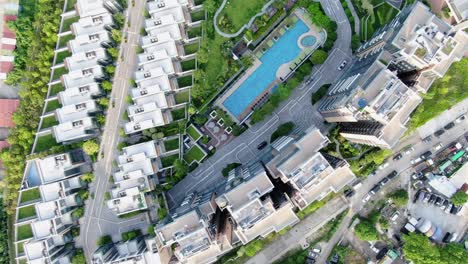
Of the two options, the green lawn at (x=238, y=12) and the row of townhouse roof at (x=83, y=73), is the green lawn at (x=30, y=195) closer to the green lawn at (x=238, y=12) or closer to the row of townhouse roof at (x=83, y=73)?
the row of townhouse roof at (x=83, y=73)

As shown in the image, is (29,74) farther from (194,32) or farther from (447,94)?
(447,94)

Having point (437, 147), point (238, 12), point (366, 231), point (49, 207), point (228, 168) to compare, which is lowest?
point (366, 231)

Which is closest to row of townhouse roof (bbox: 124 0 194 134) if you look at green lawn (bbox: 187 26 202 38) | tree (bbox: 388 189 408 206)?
green lawn (bbox: 187 26 202 38)

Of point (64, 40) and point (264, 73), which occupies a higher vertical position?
point (64, 40)

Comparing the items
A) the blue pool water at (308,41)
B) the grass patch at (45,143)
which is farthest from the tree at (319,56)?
the grass patch at (45,143)

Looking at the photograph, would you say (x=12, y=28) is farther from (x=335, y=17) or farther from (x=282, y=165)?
(x=335, y=17)

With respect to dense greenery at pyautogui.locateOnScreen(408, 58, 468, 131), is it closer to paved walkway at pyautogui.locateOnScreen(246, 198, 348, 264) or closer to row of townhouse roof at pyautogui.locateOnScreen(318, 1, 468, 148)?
row of townhouse roof at pyautogui.locateOnScreen(318, 1, 468, 148)

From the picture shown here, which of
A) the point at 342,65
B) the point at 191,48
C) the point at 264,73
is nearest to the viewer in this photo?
the point at 191,48

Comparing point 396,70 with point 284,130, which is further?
point 284,130

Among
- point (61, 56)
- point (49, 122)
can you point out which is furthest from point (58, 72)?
point (49, 122)
